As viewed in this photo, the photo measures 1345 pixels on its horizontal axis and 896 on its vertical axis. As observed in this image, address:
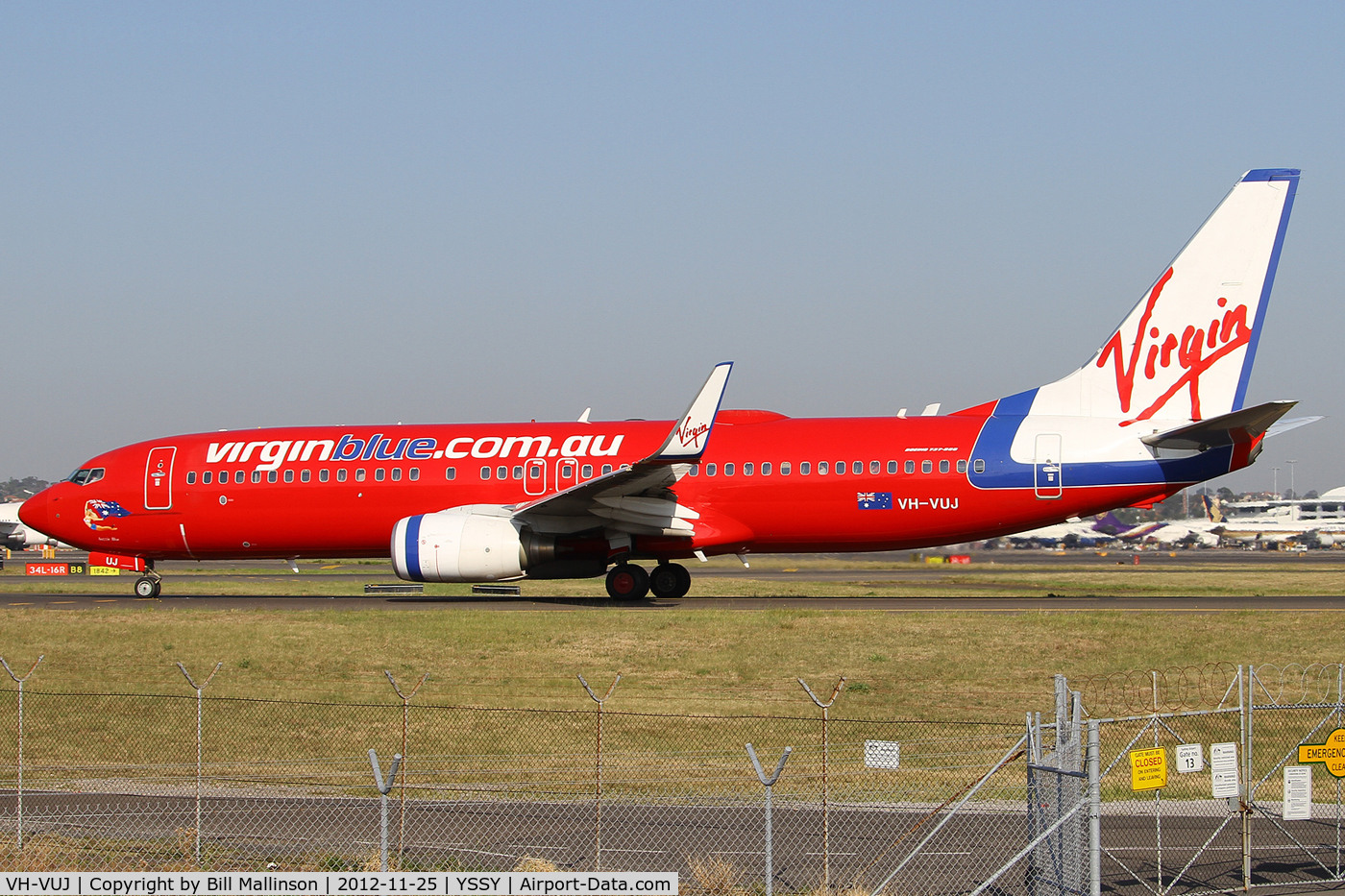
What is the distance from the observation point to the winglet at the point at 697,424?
24547mm

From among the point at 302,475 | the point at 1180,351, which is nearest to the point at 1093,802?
the point at 1180,351

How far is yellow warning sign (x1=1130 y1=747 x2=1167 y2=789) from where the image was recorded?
9.75 metres

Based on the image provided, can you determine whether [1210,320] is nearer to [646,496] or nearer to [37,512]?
[646,496]

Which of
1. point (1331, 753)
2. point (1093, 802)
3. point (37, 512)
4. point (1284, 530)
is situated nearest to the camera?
point (1093, 802)

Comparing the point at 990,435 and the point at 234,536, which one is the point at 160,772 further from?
the point at 990,435

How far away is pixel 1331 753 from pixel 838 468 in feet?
55.1

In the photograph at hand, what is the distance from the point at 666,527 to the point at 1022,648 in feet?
28.3

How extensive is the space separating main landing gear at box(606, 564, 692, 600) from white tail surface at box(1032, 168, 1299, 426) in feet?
30.6

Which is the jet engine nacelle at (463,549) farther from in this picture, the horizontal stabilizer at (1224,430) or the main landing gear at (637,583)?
the horizontal stabilizer at (1224,430)

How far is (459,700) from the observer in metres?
18.5

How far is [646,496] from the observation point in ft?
89.5

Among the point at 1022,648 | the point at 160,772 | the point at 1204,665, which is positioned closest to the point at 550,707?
the point at 160,772

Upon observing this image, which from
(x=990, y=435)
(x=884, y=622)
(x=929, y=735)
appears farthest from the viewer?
(x=990, y=435)

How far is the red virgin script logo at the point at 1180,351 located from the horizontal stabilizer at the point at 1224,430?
1.02 m
